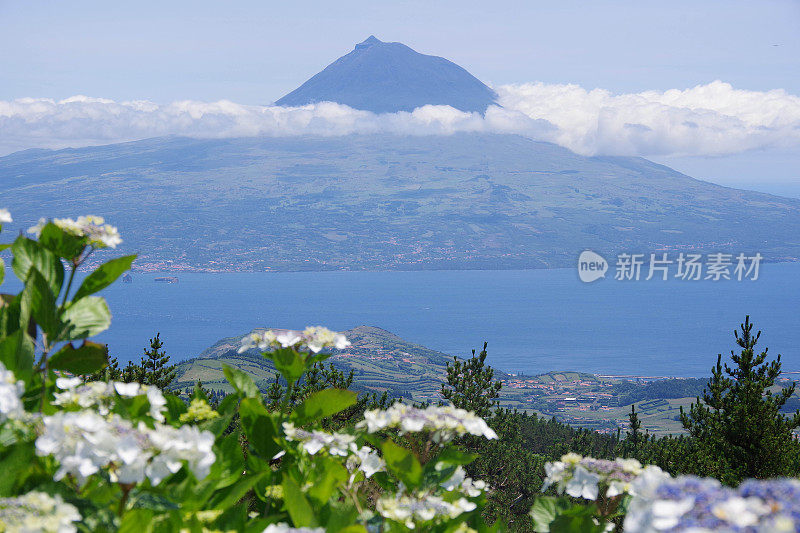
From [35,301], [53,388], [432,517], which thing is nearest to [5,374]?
[35,301]

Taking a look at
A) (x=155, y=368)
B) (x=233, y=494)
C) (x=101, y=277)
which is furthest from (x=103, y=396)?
(x=155, y=368)

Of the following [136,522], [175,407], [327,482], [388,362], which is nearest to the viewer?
[136,522]

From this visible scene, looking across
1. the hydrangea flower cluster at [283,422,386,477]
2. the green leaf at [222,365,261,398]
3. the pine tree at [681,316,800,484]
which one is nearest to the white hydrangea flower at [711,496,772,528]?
the hydrangea flower cluster at [283,422,386,477]

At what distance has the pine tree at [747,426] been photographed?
10031mm

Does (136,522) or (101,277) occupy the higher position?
(101,277)

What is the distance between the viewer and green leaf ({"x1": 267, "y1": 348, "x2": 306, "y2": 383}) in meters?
2.62

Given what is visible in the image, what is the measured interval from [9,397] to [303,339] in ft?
3.91

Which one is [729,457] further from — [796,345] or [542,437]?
[796,345]

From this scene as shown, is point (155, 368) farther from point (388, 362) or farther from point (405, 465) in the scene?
point (388, 362)

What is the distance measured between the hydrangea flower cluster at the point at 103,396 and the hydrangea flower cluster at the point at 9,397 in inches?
10.9

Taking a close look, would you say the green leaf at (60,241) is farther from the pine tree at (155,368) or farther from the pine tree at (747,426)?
the pine tree at (155,368)

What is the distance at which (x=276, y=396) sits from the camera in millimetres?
11555

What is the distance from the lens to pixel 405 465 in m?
2.24

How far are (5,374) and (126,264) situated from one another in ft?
2.63
